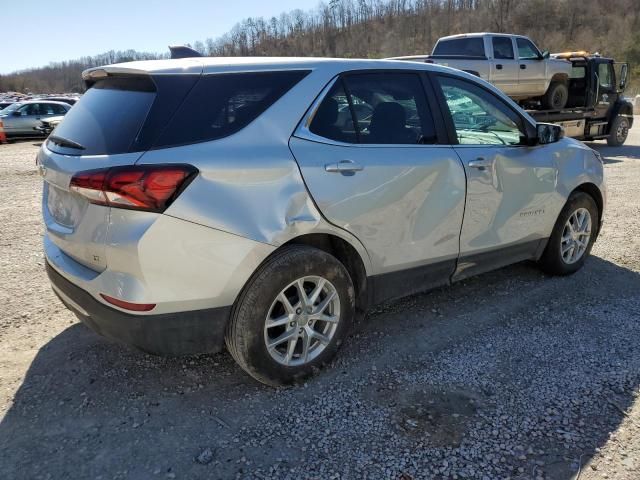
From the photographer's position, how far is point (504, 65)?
12.4 m

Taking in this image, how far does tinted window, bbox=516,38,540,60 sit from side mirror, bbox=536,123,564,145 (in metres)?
9.77

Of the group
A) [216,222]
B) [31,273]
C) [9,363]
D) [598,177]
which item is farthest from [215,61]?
[598,177]

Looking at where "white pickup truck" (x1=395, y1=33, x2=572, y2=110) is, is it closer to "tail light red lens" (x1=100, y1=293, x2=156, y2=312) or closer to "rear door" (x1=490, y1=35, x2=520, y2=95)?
"rear door" (x1=490, y1=35, x2=520, y2=95)

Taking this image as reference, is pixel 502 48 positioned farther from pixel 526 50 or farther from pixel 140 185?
pixel 140 185

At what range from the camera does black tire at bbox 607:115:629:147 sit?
1482cm

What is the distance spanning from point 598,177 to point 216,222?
12.1ft

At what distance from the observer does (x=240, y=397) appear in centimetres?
290

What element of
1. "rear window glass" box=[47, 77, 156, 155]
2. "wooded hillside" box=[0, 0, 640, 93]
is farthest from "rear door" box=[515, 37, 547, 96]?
"wooded hillside" box=[0, 0, 640, 93]

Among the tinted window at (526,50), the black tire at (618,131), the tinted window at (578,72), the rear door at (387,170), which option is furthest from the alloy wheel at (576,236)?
the black tire at (618,131)

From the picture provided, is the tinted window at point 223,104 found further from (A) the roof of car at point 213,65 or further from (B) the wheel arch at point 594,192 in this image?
(B) the wheel arch at point 594,192

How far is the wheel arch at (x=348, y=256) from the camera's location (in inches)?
120

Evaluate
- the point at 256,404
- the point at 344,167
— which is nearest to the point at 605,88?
the point at 344,167

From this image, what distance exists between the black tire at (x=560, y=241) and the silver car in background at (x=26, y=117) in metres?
19.6

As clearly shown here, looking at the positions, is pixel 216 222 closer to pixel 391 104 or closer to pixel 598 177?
pixel 391 104
